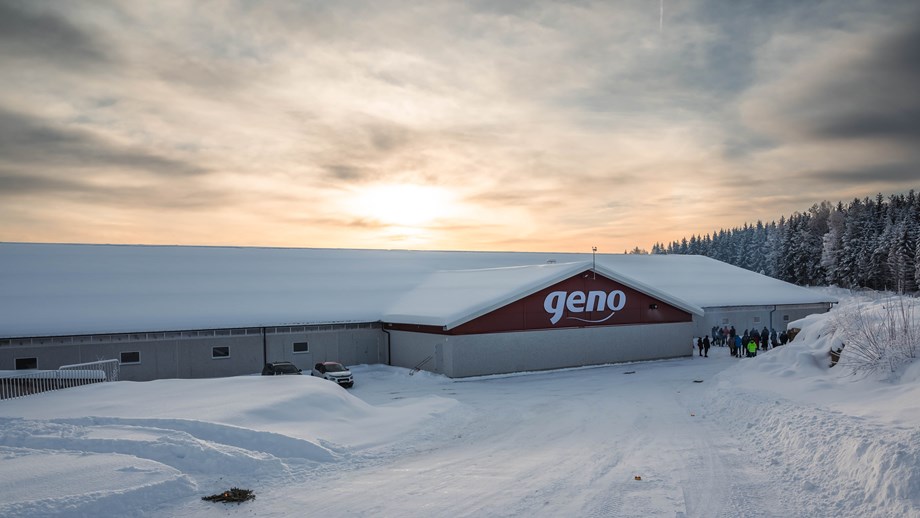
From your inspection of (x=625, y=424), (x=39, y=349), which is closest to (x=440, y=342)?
(x=625, y=424)

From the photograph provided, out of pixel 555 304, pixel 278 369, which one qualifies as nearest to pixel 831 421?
pixel 555 304

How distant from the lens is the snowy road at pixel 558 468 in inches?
445

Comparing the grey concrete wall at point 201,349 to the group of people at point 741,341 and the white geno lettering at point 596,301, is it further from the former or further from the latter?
the group of people at point 741,341

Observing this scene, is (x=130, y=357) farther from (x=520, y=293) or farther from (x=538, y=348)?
(x=538, y=348)

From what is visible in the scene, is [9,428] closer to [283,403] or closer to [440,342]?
[283,403]

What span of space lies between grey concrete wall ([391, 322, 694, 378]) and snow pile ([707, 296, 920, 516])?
10.0 meters

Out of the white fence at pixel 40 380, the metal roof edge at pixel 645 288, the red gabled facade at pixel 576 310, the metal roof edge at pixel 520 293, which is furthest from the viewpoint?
the metal roof edge at pixel 645 288

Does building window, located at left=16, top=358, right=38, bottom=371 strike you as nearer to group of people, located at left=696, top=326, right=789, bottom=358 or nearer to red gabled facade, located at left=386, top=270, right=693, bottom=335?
red gabled facade, located at left=386, top=270, right=693, bottom=335

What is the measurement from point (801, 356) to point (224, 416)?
67.9 feet

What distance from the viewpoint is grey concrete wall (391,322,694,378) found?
3148 centimetres

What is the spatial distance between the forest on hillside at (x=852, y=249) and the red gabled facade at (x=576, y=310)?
56.8 meters

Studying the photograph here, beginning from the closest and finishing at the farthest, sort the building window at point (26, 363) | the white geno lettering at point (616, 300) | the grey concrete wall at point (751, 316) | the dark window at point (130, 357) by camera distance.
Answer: the building window at point (26, 363)
the dark window at point (130, 357)
the white geno lettering at point (616, 300)
the grey concrete wall at point (751, 316)

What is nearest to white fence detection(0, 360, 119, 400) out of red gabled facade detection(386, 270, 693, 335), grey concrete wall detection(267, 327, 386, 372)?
grey concrete wall detection(267, 327, 386, 372)

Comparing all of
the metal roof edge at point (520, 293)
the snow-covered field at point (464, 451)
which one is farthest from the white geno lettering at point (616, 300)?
the snow-covered field at point (464, 451)
